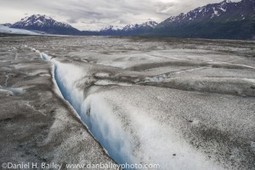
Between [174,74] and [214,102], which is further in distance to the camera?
[174,74]

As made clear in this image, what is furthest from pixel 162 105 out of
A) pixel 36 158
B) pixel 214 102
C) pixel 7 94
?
pixel 7 94

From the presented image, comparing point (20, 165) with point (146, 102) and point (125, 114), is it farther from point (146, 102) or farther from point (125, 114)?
point (146, 102)

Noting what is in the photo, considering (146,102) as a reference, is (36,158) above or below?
below

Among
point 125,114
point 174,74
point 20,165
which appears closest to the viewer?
point 20,165

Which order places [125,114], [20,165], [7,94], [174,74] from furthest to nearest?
[174,74] → [7,94] → [125,114] → [20,165]

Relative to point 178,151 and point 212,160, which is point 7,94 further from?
point 212,160

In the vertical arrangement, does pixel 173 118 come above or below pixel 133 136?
above

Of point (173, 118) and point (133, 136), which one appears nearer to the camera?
point (133, 136)

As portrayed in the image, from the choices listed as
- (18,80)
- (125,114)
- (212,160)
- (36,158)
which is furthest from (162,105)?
(18,80)
